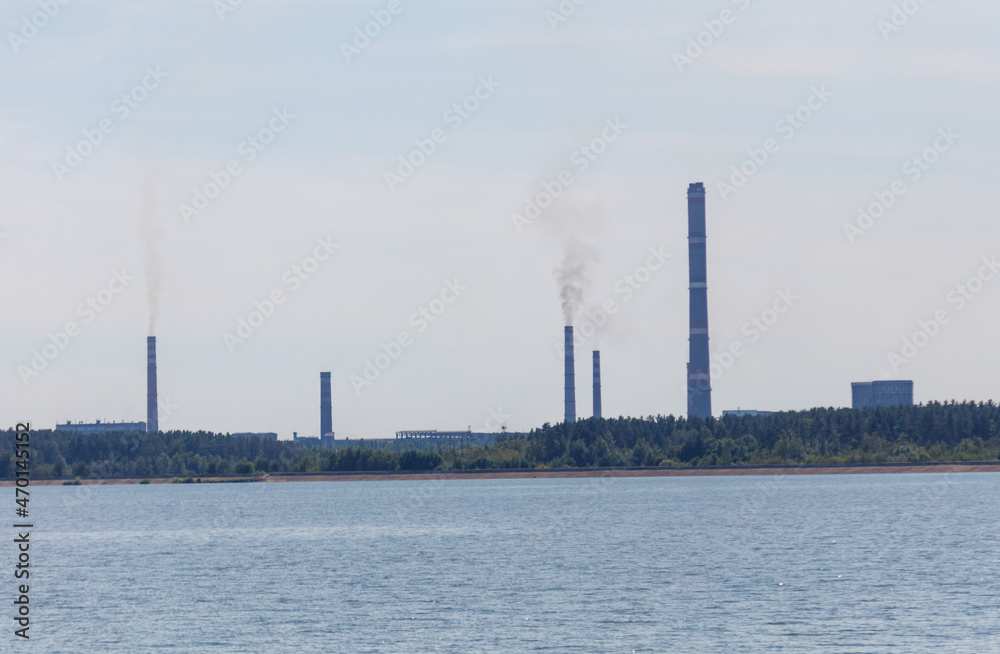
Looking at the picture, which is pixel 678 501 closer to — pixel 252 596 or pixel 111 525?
pixel 111 525

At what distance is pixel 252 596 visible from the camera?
76.7 m

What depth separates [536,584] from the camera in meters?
78.6

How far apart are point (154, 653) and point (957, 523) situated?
79.9 metres

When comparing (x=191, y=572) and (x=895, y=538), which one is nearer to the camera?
(x=191, y=572)

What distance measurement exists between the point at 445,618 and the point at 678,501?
10911 cm

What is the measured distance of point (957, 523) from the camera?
121562mm

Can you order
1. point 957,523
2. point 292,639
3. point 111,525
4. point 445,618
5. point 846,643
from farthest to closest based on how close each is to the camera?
point 111,525
point 957,523
point 445,618
point 292,639
point 846,643

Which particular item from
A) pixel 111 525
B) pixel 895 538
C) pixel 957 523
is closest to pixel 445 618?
pixel 895 538

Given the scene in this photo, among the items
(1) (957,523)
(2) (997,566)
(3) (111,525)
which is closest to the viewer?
(2) (997,566)

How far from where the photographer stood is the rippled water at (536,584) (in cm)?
6056

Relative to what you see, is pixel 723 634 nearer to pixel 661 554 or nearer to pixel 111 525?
pixel 661 554

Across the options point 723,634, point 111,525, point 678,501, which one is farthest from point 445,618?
point 678,501

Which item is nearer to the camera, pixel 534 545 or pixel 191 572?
pixel 191 572

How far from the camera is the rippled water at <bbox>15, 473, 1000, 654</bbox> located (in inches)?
2384
